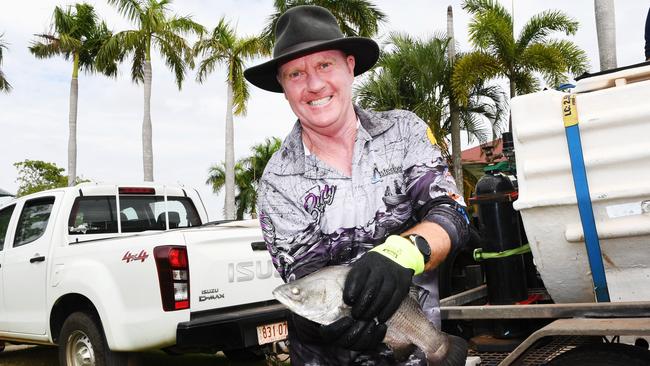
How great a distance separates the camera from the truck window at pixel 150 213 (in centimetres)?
649

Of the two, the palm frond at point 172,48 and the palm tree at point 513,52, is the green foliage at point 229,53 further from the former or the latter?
the palm tree at point 513,52

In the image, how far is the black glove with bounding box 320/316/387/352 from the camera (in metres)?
1.78

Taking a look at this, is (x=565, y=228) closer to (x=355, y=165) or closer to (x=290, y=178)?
(x=355, y=165)

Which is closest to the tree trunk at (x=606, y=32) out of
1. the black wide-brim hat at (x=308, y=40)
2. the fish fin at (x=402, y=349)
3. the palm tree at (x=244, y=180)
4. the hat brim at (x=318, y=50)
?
the hat brim at (x=318, y=50)

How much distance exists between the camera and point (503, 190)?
351 cm

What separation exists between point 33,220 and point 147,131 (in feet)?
63.7

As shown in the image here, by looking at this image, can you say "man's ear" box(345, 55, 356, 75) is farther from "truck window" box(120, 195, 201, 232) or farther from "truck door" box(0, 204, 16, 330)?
"truck door" box(0, 204, 16, 330)

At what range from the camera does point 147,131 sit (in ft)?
83.2

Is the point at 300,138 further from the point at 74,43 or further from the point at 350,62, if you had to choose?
the point at 74,43

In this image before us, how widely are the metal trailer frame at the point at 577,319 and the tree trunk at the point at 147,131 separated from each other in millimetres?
23684

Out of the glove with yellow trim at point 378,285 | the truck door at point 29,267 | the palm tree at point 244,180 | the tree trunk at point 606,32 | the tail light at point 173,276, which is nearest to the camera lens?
the glove with yellow trim at point 378,285

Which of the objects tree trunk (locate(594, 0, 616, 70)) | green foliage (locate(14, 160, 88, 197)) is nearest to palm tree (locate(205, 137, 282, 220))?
green foliage (locate(14, 160, 88, 197))

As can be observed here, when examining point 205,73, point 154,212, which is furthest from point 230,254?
point 205,73

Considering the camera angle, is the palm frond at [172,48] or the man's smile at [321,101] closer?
the man's smile at [321,101]
